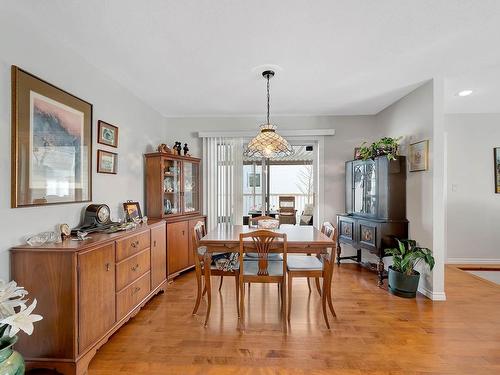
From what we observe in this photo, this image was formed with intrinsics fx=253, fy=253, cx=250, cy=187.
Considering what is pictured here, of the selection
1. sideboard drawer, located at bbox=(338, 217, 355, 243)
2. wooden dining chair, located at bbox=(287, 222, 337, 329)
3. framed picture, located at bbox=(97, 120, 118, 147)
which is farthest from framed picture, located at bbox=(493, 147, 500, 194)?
framed picture, located at bbox=(97, 120, 118, 147)

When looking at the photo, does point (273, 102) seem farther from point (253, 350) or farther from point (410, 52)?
point (253, 350)

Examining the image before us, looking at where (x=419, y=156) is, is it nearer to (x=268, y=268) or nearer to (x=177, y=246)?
(x=268, y=268)

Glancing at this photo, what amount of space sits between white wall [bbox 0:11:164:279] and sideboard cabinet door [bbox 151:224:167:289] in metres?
0.51

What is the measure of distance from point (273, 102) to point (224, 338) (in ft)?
9.48

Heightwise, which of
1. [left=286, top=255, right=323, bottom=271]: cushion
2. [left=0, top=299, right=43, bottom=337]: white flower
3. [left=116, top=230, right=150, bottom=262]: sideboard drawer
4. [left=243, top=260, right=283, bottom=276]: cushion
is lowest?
[left=243, top=260, right=283, bottom=276]: cushion

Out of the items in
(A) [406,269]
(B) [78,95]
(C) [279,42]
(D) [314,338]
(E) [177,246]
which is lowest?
(D) [314,338]

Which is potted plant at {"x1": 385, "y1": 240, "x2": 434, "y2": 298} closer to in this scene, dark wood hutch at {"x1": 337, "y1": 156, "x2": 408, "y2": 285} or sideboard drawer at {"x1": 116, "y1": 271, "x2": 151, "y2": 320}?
dark wood hutch at {"x1": 337, "y1": 156, "x2": 408, "y2": 285}

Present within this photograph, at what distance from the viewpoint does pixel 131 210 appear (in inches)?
118

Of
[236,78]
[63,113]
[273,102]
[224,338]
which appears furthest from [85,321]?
[273,102]

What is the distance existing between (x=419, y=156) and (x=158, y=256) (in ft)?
10.6

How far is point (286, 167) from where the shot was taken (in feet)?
21.7

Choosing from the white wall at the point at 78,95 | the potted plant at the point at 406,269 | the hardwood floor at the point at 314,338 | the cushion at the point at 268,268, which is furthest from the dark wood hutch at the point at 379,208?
the white wall at the point at 78,95

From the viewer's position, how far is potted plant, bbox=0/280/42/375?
48.7 inches

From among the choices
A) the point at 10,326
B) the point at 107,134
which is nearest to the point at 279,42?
the point at 107,134
